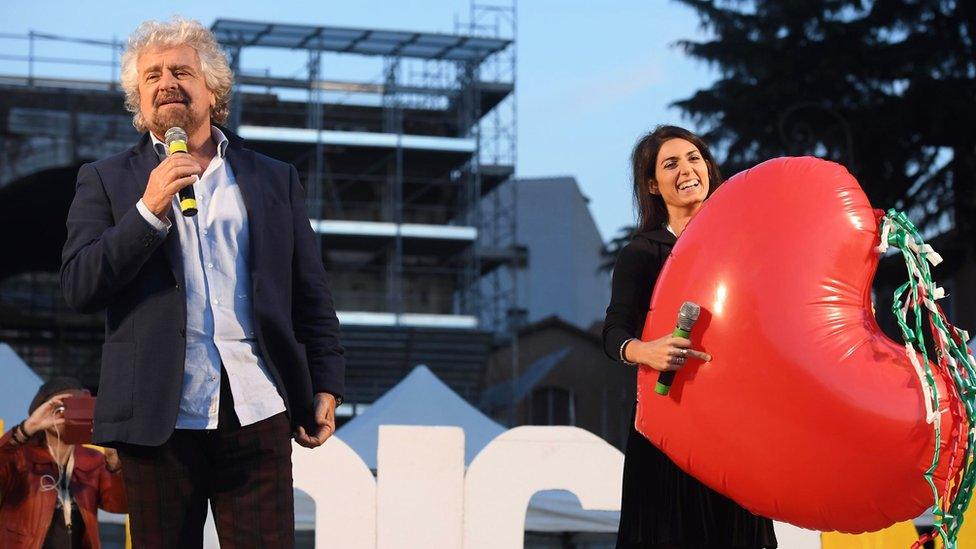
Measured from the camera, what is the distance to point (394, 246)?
39.6 meters

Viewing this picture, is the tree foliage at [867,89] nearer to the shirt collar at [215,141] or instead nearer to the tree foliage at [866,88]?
the tree foliage at [866,88]

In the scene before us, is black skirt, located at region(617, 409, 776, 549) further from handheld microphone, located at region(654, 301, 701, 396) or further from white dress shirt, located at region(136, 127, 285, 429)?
white dress shirt, located at region(136, 127, 285, 429)

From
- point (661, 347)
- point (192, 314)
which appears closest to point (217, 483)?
point (192, 314)

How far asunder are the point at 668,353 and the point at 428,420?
9006 mm

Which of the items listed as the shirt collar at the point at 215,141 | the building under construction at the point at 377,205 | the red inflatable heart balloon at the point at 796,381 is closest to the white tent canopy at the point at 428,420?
the red inflatable heart balloon at the point at 796,381

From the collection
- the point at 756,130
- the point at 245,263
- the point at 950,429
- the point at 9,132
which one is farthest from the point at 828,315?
the point at 9,132

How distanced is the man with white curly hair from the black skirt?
2.98 ft

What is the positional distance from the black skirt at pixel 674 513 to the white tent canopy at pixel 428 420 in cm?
677

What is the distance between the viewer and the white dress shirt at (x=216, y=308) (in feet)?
9.84

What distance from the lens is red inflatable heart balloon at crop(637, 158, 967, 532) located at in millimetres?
3482

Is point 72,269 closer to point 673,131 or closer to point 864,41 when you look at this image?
point 673,131

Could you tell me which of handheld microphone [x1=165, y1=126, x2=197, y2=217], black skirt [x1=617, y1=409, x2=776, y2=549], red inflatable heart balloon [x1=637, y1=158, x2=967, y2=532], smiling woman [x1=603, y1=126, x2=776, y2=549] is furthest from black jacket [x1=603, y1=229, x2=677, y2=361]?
handheld microphone [x1=165, y1=126, x2=197, y2=217]

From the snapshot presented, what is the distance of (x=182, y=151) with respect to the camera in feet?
9.73

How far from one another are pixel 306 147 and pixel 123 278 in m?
36.3
